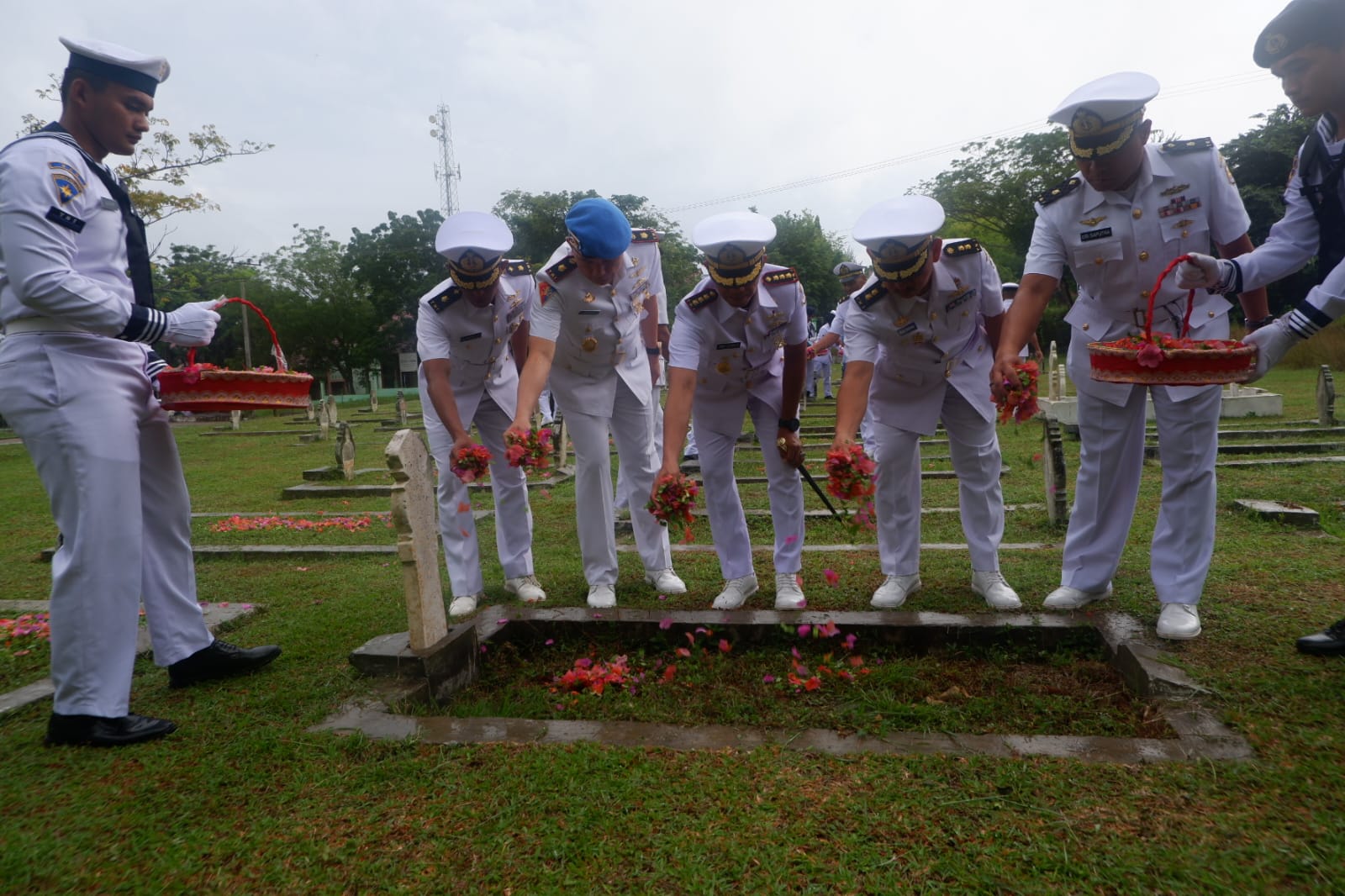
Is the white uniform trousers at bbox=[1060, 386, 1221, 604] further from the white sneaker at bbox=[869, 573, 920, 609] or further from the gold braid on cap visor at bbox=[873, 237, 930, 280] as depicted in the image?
the gold braid on cap visor at bbox=[873, 237, 930, 280]

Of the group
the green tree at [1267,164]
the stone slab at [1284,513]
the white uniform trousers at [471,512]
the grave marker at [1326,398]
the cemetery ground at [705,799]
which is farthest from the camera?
the green tree at [1267,164]

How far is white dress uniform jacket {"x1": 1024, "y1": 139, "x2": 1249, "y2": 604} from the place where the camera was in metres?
3.31

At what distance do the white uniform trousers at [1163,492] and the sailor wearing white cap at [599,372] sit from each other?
207 centimetres

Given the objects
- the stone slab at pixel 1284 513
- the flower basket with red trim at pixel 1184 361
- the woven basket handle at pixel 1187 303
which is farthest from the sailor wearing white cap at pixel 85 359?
the stone slab at pixel 1284 513

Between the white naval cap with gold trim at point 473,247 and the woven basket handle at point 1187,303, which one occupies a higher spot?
the white naval cap with gold trim at point 473,247

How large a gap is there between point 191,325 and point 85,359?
1.18 feet

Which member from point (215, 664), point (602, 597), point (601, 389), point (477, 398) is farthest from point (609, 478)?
point (215, 664)

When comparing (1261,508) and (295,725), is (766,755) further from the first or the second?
(1261,508)

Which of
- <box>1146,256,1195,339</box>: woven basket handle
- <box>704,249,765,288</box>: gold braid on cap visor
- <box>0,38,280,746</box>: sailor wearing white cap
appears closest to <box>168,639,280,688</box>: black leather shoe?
<box>0,38,280,746</box>: sailor wearing white cap

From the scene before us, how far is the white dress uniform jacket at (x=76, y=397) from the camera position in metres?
2.71

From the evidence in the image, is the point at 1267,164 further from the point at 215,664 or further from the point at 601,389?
the point at 215,664

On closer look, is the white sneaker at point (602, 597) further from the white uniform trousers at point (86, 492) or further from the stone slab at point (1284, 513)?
the stone slab at point (1284, 513)

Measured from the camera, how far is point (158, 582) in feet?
11.1

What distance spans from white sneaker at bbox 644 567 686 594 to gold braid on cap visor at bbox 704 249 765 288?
1.69 m
